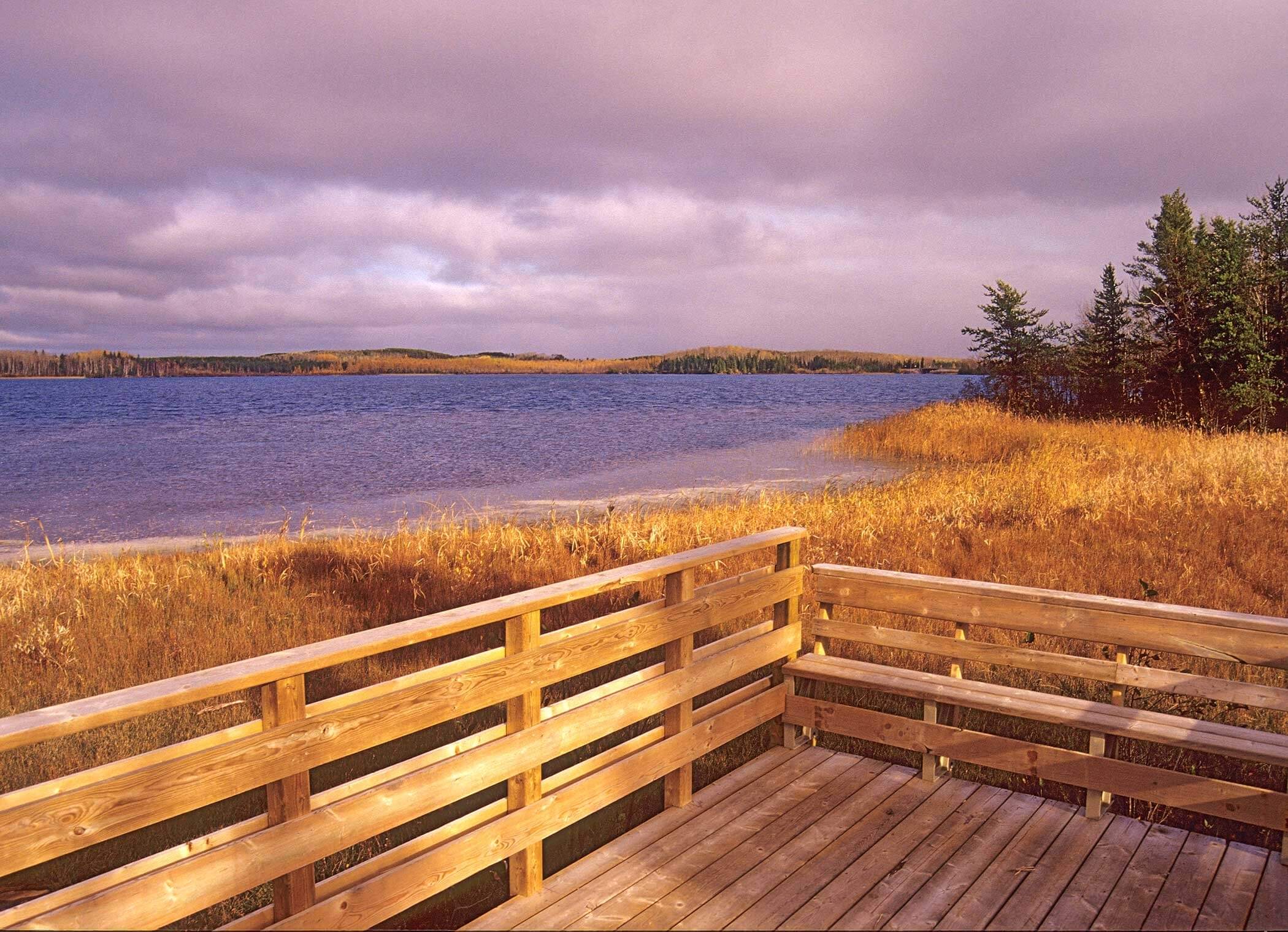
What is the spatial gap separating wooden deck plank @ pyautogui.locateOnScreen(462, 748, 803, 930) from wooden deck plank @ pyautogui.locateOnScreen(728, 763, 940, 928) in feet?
1.90

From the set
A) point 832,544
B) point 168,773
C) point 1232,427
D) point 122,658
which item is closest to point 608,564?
point 832,544

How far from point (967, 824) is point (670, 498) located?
51.0 feet

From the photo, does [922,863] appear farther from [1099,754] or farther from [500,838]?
[500,838]

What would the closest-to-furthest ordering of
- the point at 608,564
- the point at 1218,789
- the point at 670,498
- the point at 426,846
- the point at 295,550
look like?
the point at 426,846 → the point at 1218,789 → the point at 608,564 → the point at 295,550 → the point at 670,498

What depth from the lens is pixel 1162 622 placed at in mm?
4133

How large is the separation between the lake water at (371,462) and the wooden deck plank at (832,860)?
11.6m

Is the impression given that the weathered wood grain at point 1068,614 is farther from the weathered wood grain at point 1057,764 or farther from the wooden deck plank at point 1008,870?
the wooden deck plank at point 1008,870

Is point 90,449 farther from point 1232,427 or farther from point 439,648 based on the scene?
point 1232,427

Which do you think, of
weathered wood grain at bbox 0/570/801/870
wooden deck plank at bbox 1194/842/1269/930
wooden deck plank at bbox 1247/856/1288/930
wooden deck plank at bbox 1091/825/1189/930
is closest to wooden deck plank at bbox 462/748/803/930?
weathered wood grain at bbox 0/570/801/870

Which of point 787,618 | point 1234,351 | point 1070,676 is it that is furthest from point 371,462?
point 1070,676

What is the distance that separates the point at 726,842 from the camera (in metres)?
3.85

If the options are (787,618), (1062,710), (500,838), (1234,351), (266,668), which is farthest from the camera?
(1234,351)

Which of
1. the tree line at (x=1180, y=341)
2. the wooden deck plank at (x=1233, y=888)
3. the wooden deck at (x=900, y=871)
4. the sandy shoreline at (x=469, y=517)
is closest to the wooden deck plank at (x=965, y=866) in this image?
the wooden deck at (x=900, y=871)

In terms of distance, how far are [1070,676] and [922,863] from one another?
1.54 meters
